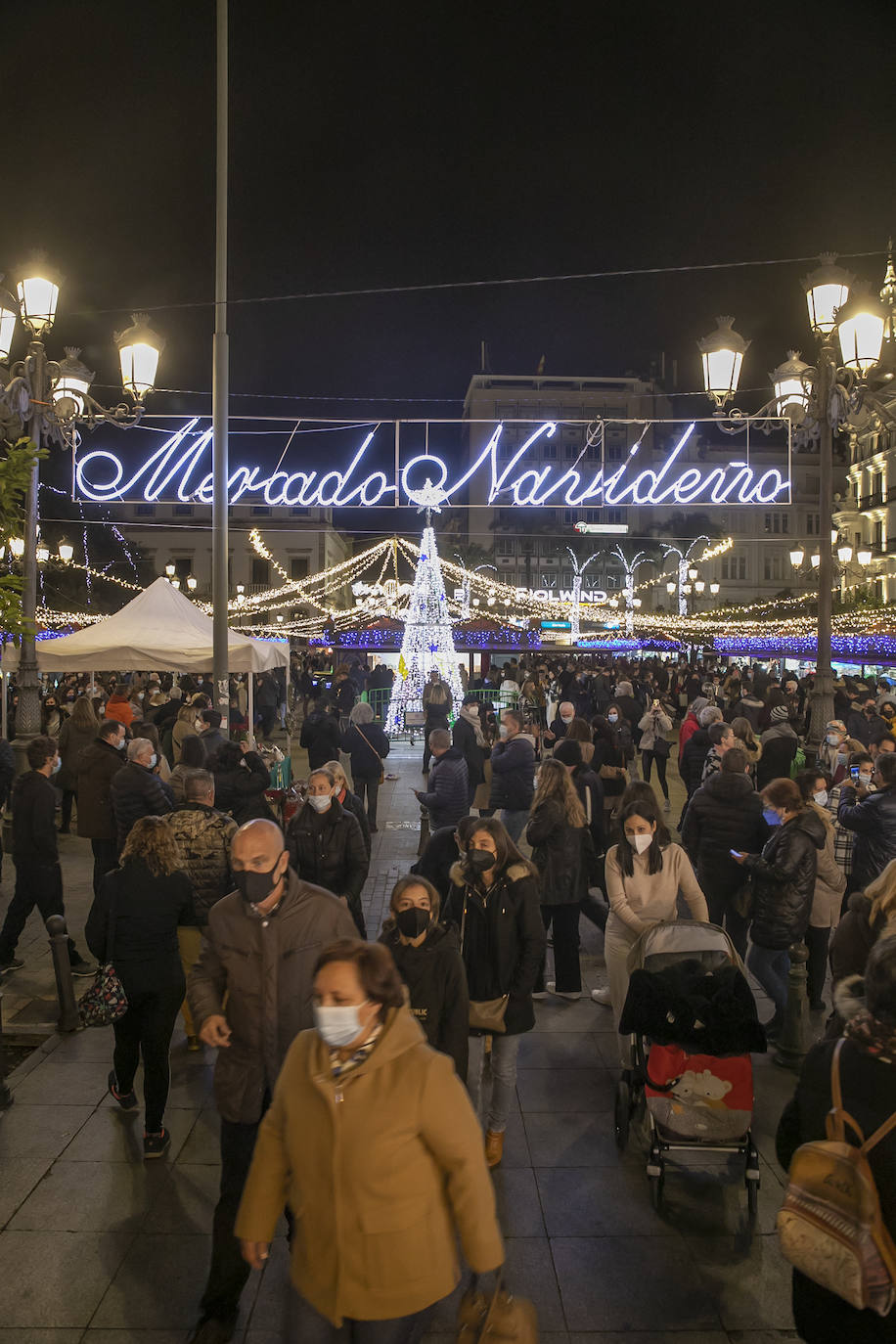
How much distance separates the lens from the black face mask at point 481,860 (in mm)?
4215

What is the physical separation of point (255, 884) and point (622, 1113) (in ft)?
7.50

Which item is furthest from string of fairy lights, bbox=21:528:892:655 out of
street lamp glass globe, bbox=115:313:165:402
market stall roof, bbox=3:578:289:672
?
street lamp glass globe, bbox=115:313:165:402

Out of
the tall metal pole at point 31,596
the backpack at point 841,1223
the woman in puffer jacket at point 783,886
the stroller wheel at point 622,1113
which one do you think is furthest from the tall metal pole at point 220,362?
the backpack at point 841,1223

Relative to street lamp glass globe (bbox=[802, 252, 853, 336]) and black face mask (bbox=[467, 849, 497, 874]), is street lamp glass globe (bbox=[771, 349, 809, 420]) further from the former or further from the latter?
black face mask (bbox=[467, 849, 497, 874])

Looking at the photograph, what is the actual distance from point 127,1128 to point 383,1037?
2.94 metres

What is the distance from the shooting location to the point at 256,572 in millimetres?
66875

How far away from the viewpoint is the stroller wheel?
434 centimetres

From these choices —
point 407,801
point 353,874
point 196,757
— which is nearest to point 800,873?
point 353,874

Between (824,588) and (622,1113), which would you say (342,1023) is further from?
(824,588)

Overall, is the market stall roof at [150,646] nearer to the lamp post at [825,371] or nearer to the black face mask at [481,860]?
the lamp post at [825,371]

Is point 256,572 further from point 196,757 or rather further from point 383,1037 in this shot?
point 383,1037

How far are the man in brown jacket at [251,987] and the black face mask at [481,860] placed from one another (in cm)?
104

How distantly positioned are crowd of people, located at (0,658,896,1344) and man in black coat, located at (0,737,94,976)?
2cm

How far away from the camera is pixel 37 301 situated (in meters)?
9.35
